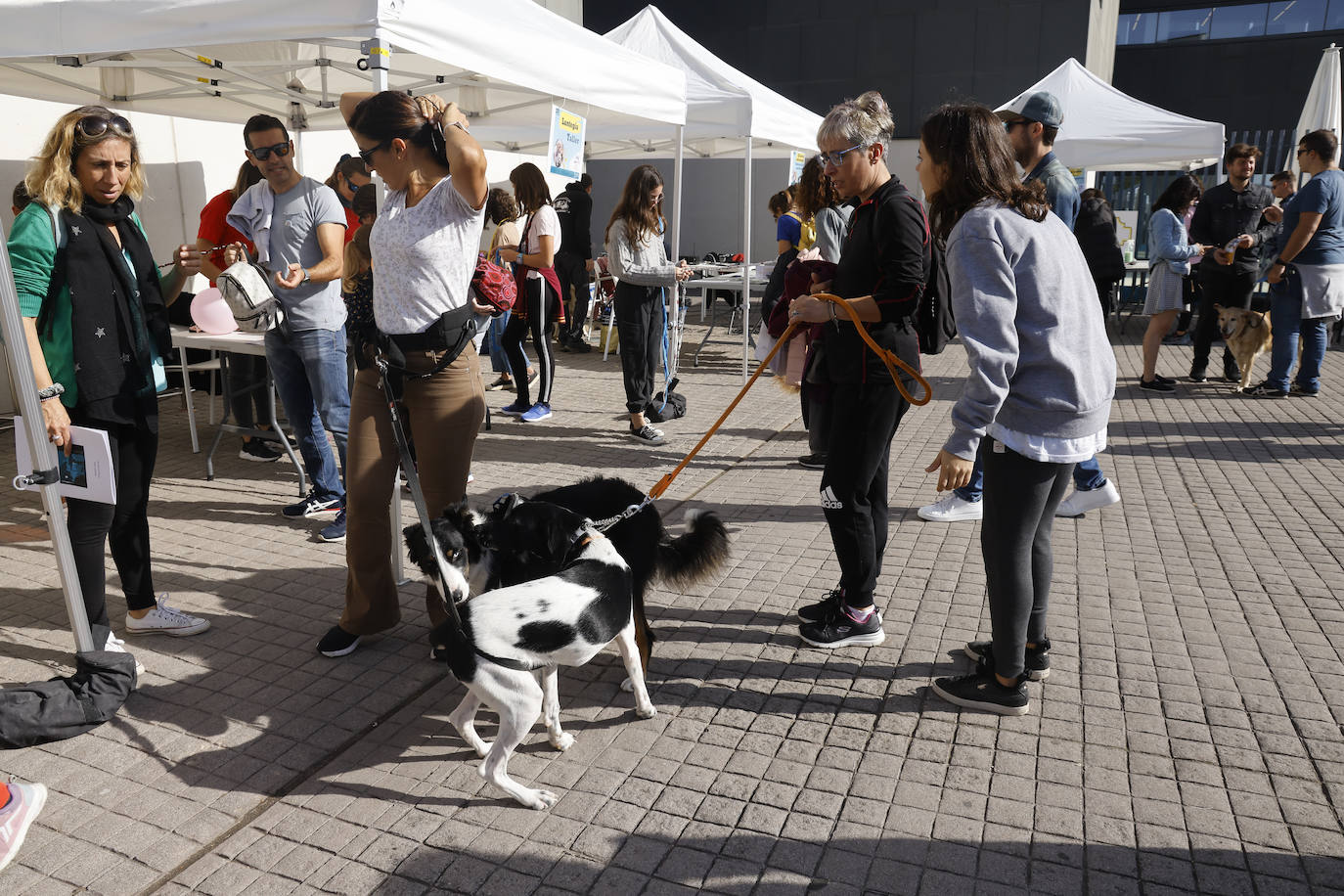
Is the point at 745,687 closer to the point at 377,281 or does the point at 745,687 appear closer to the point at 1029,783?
the point at 1029,783

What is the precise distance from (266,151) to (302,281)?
0.64 m

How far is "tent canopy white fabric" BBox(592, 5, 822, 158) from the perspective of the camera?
25.8ft

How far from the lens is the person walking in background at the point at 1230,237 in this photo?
879 centimetres

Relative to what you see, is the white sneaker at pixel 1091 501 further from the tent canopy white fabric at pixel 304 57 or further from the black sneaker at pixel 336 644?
the black sneaker at pixel 336 644

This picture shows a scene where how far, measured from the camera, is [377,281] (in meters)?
3.15

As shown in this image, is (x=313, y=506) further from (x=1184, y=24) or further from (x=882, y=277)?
(x=1184, y=24)

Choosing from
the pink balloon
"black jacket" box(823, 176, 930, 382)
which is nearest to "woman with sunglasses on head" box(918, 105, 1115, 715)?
"black jacket" box(823, 176, 930, 382)

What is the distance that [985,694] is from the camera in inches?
121

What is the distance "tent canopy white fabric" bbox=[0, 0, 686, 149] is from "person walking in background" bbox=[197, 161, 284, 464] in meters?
0.78

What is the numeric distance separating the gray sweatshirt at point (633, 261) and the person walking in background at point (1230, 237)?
5846mm

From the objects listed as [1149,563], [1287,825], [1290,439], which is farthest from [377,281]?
[1290,439]

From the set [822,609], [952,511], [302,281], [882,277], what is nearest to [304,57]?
[302,281]

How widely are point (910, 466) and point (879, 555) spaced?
2.86 metres

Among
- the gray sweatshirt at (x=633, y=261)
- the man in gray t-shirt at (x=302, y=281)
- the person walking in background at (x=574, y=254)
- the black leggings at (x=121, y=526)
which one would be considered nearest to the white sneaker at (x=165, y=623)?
the black leggings at (x=121, y=526)
